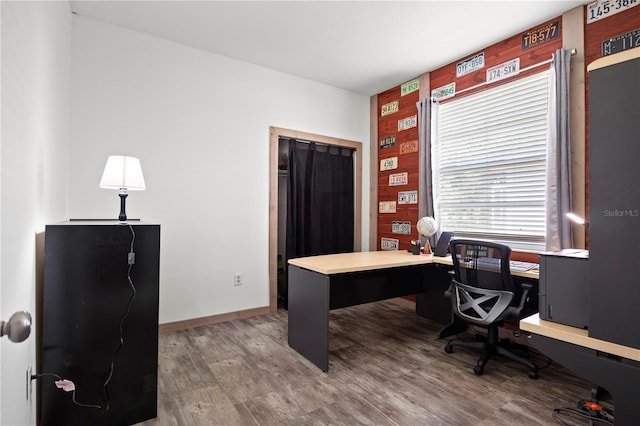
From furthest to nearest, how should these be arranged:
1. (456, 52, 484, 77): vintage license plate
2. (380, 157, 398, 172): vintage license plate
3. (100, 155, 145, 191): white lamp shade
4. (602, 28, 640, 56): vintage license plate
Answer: (380, 157, 398, 172): vintage license plate < (456, 52, 484, 77): vintage license plate < (602, 28, 640, 56): vintage license plate < (100, 155, 145, 191): white lamp shade

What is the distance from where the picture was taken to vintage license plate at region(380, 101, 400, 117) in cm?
429

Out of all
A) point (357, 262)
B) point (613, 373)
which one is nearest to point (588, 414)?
point (613, 373)

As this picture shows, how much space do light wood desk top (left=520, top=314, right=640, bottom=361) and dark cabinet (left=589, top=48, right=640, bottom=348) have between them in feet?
0.08

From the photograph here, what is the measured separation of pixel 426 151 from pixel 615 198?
8.55 feet

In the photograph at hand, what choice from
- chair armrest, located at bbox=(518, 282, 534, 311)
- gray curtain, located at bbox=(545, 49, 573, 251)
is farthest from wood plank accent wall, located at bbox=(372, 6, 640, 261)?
chair armrest, located at bbox=(518, 282, 534, 311)

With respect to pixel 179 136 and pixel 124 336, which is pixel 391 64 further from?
pixel 124 336

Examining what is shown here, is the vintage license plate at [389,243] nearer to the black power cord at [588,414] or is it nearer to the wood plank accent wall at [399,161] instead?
the wood plank accent wall at [399,161]

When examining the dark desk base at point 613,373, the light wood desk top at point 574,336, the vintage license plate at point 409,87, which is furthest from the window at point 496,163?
the dark desk base at point 613,373

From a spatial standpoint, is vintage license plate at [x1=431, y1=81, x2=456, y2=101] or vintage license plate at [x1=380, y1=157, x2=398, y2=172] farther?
vintage license plate at [x1=380, y1=157, x2=398, y2=172]

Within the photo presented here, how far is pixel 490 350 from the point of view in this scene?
253 centimetres

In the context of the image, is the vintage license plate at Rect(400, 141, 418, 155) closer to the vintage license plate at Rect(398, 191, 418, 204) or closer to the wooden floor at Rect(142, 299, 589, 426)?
the vintage license plate at Rect(398, 191, 418, 204)

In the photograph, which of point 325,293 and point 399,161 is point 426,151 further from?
point 325,293

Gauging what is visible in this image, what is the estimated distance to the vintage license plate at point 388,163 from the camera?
4289 millimetres

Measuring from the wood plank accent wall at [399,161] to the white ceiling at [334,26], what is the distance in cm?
56
